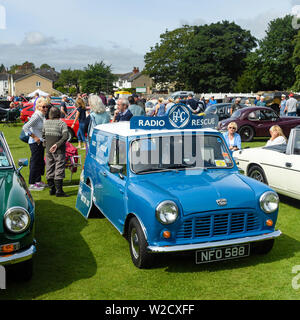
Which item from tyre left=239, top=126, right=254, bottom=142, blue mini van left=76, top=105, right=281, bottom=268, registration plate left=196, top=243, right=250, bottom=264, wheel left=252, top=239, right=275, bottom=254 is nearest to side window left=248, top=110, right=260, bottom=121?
tyre left=239, top=126, right=254, bottom=142

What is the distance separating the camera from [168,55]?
80.8 metres

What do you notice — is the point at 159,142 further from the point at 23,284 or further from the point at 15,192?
the point at 23,284

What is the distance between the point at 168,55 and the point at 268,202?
258 feet

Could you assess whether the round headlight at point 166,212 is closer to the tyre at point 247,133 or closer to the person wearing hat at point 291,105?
the tyre at point 247,133

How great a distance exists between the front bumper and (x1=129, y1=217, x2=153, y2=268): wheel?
1226 mm

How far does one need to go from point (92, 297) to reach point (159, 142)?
228 centimetres

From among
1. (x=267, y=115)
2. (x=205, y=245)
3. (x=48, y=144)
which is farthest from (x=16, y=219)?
(x=267, y=115)

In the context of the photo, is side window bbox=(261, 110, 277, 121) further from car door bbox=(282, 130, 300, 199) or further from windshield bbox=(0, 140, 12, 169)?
windshield bbox=(0, 140, 12, 169)

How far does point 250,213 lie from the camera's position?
496 cm

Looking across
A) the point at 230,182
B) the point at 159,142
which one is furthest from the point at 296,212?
the point at 159,142

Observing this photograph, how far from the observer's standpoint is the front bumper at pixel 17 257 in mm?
4230

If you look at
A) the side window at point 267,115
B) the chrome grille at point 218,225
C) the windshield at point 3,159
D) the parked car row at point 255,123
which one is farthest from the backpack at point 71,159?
the side window at point 267,115

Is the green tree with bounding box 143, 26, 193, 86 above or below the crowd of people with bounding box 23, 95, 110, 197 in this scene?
above

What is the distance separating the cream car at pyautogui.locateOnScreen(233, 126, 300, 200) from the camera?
743 centimetres
